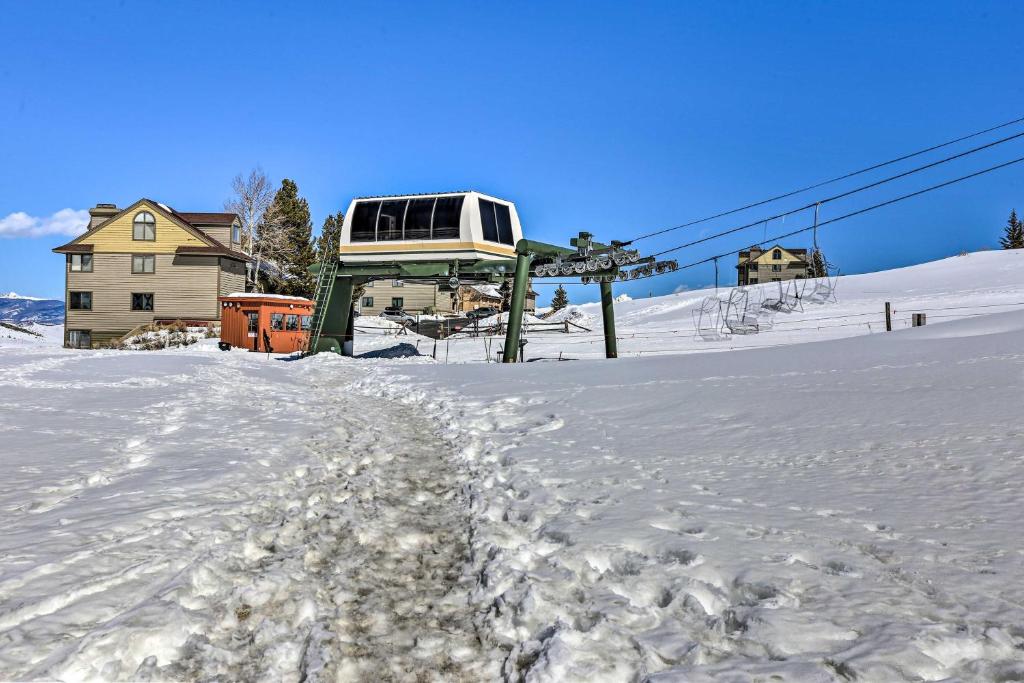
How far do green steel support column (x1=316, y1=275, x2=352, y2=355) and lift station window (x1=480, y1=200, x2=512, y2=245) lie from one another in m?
6.16

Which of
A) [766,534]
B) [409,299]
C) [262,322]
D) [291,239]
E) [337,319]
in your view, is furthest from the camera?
[409,299]

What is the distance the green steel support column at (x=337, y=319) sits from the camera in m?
23.5

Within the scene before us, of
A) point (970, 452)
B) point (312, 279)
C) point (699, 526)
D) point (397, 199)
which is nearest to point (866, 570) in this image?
point (699, 526)

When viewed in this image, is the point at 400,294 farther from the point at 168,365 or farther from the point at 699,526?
the point at 699,526

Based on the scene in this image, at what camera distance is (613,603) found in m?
3.19

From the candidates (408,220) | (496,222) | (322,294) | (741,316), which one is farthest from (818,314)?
(322,294)

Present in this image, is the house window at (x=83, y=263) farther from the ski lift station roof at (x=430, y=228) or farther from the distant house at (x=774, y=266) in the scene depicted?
the distant house at (x=774, y=266)

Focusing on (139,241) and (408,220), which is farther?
(139,241)

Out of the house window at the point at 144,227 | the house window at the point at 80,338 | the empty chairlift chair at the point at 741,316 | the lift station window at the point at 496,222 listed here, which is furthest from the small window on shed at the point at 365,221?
the house window at the point at 80,338

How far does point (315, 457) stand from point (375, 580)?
3441mm

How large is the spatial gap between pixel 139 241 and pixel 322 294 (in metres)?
25.7

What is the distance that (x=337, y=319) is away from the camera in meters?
24.0

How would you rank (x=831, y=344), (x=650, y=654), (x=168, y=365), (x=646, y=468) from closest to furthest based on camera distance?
(x=650, y=654) < (x=646, y=468) < (x=831, y=344) < (x=168, y=365)

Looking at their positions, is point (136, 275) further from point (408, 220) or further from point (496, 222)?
point (496, 222)
